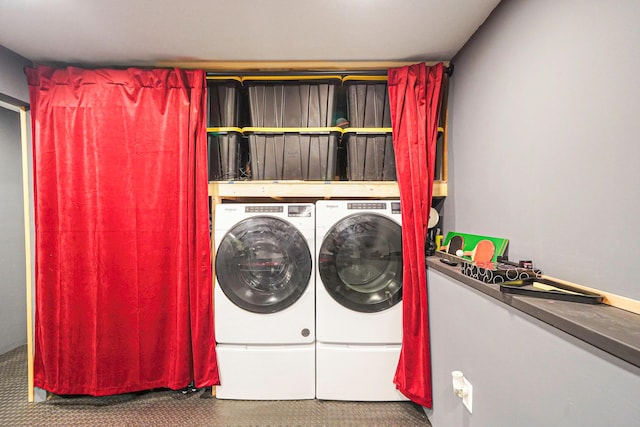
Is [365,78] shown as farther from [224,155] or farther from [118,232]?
[118,232]

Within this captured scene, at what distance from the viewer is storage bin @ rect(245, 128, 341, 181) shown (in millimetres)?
1774

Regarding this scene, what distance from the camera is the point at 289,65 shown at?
1.80 meters

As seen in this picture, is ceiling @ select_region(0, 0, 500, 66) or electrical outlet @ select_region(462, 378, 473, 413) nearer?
electrical outlet @ select_region(462, 378, 473, 413)

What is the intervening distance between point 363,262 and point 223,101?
4.88 ft

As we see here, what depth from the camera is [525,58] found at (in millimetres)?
1136

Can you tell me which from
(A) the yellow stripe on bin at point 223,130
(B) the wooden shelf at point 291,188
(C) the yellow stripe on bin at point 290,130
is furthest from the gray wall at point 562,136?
(A) the yellow stripe on bin at point 223,130

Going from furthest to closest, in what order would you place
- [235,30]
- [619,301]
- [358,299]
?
[358,299], [235,30], [619,301]

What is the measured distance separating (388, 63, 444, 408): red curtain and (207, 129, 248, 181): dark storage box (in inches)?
42.9

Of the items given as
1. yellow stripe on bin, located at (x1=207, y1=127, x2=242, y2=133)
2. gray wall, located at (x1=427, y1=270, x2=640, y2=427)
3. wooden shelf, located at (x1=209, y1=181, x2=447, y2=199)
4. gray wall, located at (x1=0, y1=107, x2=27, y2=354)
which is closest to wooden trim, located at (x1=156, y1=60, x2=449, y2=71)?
yellow stripe on bin, located at (x1=207, y1=127, x2=242, y2=133)

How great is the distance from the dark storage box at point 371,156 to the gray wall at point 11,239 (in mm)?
3138

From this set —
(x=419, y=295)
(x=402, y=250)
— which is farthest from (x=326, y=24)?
(x=419, y=295)

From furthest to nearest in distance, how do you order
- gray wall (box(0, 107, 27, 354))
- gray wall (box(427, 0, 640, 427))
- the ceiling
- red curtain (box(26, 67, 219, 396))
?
1. gray wall (box(0, 107, 27, 354))
2. red curtain (box(26, 67, 219, 396))
3. the ceiling
4. gray wall (box(427, 0, 640, 427))

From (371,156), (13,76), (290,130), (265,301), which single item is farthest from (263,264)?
(13,76)

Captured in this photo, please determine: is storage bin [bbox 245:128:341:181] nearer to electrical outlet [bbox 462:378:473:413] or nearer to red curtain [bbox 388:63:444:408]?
red curtain [bbox 388:63:444:408]
